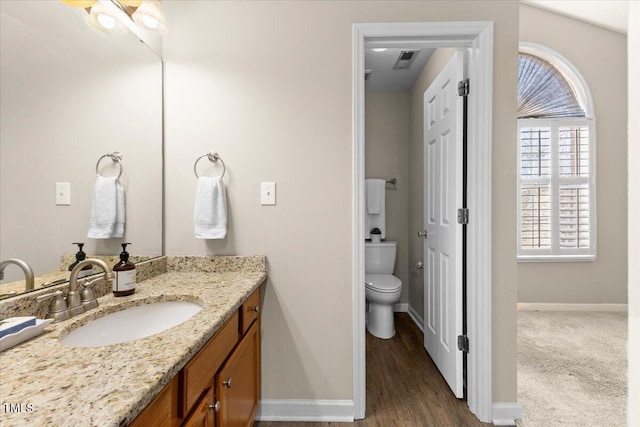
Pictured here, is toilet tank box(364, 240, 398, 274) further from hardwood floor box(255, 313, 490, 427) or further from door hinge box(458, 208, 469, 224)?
door hinge box(458, 208, 469, 224)

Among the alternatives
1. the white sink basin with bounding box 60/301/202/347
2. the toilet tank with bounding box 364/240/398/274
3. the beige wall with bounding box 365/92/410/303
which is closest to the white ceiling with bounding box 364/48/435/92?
the beige wall with bounding box 365/92/410/303

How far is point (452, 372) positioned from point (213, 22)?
93.8 inches

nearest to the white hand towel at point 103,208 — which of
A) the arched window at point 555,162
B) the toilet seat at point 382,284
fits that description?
the toilet seat at point 382,284

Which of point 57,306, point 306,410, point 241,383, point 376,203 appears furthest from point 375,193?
point 57,306

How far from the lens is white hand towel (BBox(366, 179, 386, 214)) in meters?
3.08

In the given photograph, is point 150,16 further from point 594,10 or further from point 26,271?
point 594,10

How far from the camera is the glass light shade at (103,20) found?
3.87ft

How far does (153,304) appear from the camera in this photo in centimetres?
114

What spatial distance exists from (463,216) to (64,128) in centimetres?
182

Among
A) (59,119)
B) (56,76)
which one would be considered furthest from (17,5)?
(59,119)

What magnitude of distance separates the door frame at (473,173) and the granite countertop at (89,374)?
0.82 meters

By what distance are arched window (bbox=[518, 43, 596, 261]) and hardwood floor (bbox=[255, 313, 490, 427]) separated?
1838 millimetres
